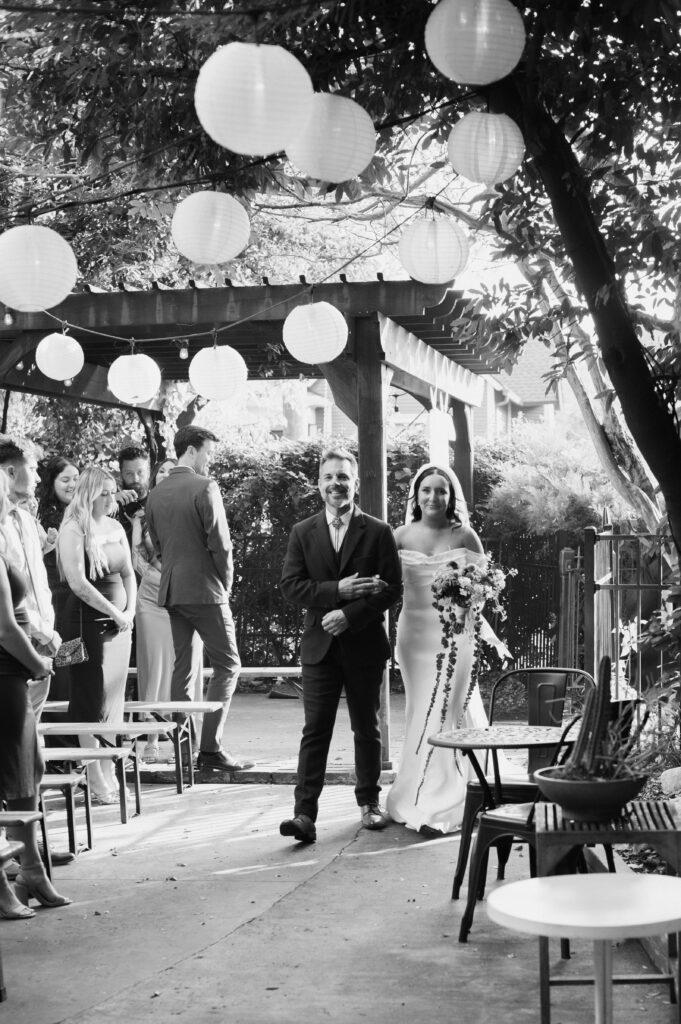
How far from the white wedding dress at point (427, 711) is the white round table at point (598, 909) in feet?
12.3

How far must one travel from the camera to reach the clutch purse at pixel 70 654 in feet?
23.8

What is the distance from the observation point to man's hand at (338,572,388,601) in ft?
22.6

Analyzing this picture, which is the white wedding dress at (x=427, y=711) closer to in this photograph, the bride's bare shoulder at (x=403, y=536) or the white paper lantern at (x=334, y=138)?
the bride's bare shoulder at (x=403, y=536)

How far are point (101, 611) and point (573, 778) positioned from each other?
173 inches

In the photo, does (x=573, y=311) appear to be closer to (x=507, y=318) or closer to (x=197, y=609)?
(x=507, y=318)

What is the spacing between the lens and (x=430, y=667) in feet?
23.5

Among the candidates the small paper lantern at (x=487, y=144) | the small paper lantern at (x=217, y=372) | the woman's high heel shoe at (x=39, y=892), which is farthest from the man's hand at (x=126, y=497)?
the small paper lantern at (x=487, y=144)

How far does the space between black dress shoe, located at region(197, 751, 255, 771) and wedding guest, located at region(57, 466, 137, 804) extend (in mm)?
996

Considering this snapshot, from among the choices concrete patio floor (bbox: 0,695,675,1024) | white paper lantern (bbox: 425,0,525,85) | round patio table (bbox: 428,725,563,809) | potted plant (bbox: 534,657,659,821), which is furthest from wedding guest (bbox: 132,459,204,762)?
potted plant (bbox: 534,657,659,821)

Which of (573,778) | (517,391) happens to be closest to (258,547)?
(573,778)

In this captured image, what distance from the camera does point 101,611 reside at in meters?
7.51

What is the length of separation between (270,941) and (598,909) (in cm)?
241

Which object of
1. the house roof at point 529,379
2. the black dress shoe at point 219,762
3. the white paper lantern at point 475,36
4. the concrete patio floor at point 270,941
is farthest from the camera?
the house roof at point 529,379

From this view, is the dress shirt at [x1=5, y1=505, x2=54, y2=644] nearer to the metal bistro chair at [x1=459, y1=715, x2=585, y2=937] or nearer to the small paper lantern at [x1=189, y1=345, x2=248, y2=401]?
the metal bistro chair at [x1=459, y1=715, x2=585, y2=937]
